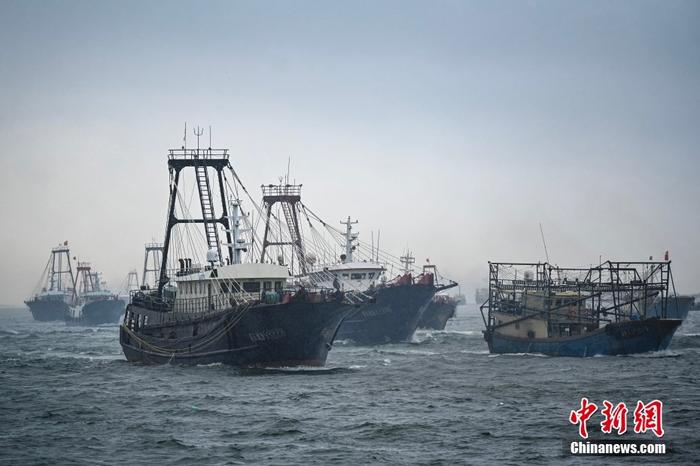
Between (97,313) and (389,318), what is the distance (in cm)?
10757

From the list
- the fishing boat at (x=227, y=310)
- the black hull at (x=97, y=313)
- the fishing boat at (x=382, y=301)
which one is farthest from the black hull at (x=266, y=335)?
the black hull at (x=97, y=313)

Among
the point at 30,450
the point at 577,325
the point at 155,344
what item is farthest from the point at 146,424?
the point at 577,325

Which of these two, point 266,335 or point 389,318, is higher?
point 389,318

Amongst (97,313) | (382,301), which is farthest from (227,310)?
(97,313)

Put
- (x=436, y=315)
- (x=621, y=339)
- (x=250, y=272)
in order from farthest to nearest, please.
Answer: (x=436, y=315)
(x=621, y=339)
(x=250, y=272)

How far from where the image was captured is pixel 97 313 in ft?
600

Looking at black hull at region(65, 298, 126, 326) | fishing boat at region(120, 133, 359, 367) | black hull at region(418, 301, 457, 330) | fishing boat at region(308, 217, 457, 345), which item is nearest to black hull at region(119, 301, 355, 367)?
fishing boat at region(120, 133, 359, 367)

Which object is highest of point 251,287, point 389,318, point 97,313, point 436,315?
point 97,313

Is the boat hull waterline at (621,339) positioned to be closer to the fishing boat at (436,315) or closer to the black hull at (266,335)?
the black hull at (266,335)

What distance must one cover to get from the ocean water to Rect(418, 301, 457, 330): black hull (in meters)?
62.1

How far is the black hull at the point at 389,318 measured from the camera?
8906cm

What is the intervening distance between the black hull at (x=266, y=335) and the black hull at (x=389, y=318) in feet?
99.5

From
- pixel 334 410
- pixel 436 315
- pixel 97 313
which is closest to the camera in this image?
pixel 334 410

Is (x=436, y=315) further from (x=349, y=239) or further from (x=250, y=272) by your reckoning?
(x=250, y=272)
